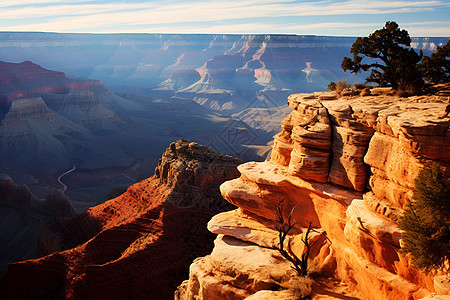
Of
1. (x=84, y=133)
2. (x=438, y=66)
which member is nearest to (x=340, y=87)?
(x=438, y=66)

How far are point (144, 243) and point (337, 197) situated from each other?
630 inches

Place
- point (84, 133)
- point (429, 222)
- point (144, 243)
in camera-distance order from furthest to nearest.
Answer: point (84, 133) → point (144, 243) → point (429, 222)

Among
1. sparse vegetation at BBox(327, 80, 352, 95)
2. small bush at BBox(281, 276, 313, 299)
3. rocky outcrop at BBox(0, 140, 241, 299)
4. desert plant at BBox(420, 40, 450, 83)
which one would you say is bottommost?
rocky outcrop at BBox(0, 140, 241, 299)

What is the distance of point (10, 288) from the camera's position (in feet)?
86.3

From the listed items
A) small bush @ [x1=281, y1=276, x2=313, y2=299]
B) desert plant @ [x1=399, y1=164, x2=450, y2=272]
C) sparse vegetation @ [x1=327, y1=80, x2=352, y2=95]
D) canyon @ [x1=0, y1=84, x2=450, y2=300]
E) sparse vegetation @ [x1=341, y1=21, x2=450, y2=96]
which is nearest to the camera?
desert plant @ [x1=399, y1=164, x2=450, y2=272]

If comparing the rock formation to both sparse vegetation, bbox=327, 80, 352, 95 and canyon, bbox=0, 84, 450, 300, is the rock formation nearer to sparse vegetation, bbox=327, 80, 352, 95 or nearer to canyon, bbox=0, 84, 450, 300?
canyon, bbox=0, 84, 450, 300

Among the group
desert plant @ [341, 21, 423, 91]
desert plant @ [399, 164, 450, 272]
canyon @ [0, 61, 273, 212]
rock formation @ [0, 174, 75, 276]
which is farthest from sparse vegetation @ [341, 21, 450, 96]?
canyon @ [0, 61, 273, 212]

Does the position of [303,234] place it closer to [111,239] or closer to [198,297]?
[198,297]

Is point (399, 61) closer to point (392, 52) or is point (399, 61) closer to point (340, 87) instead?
point (392, 52)

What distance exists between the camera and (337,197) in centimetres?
1541

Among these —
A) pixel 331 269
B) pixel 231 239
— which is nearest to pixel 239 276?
pixel 231 239

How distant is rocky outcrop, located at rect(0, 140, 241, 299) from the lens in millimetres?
25188

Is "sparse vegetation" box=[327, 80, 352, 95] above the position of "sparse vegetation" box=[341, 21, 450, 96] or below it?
below

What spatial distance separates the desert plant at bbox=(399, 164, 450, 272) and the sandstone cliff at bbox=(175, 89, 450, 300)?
0.57 meters
